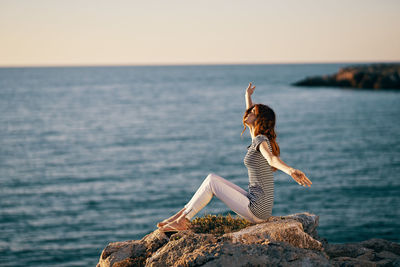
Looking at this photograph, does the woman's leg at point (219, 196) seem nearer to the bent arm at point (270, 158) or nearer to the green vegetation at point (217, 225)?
the green vegetation at point (217, 225)

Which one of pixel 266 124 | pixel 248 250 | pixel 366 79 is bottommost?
pixel 248 250

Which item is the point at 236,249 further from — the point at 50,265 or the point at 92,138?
the point at 92,138

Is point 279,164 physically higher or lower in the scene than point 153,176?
higher

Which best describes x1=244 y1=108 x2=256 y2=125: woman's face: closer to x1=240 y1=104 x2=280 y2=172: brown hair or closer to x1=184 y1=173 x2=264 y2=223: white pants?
x1=240 y1=104 x2=280 y2=172: brown hair

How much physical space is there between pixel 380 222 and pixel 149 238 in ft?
54.0

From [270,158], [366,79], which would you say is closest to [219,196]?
[270,158]

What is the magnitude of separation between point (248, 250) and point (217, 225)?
191 centimetres

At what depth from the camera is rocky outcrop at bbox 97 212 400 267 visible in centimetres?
592

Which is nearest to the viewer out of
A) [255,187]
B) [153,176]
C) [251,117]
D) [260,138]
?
[260,138]

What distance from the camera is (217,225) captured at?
7.86 meters

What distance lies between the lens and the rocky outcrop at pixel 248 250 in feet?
19.4

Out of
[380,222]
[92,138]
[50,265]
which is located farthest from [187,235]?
[92,138]

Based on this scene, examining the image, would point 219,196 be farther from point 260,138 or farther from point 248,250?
point 248,250

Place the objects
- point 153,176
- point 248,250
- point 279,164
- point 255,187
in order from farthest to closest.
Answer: point 153,176, point 255,187, point 279,164, point 248,250
